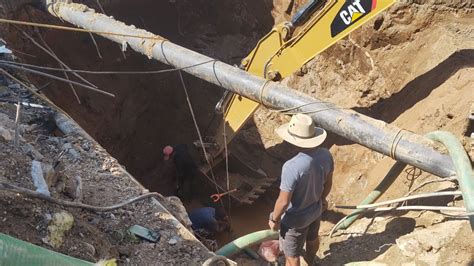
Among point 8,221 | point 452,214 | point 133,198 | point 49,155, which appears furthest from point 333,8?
point 8,221

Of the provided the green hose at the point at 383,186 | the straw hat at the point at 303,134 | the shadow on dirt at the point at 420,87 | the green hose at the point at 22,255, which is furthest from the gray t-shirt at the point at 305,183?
the shadow on dirt at the point at 420,87

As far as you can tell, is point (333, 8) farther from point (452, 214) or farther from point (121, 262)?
point (121, 262)

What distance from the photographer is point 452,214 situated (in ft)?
14.3

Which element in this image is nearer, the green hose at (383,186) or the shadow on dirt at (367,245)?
the shadow on dirt at (367,245)

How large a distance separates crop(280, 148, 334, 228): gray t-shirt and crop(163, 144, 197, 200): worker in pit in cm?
318

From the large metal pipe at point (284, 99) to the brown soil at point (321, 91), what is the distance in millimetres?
966

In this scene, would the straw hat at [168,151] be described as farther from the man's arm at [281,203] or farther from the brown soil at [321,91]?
the man's arm at [281,203]

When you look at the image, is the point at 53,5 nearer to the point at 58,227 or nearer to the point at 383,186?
the point at 58,227

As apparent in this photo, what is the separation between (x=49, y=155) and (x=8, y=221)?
1.70m

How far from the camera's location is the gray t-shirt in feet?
15.1

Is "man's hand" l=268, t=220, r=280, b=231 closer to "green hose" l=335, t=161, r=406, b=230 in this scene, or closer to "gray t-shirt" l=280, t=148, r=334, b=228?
"gray t-shirt" l=280, t=148, r=334, b=228

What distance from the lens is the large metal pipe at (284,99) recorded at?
4375 mm

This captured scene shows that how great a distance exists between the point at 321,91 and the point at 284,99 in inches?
137

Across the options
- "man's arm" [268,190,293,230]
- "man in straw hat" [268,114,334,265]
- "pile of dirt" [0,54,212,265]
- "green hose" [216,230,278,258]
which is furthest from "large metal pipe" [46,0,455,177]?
"pile of dirt" [0,54,212,265]
